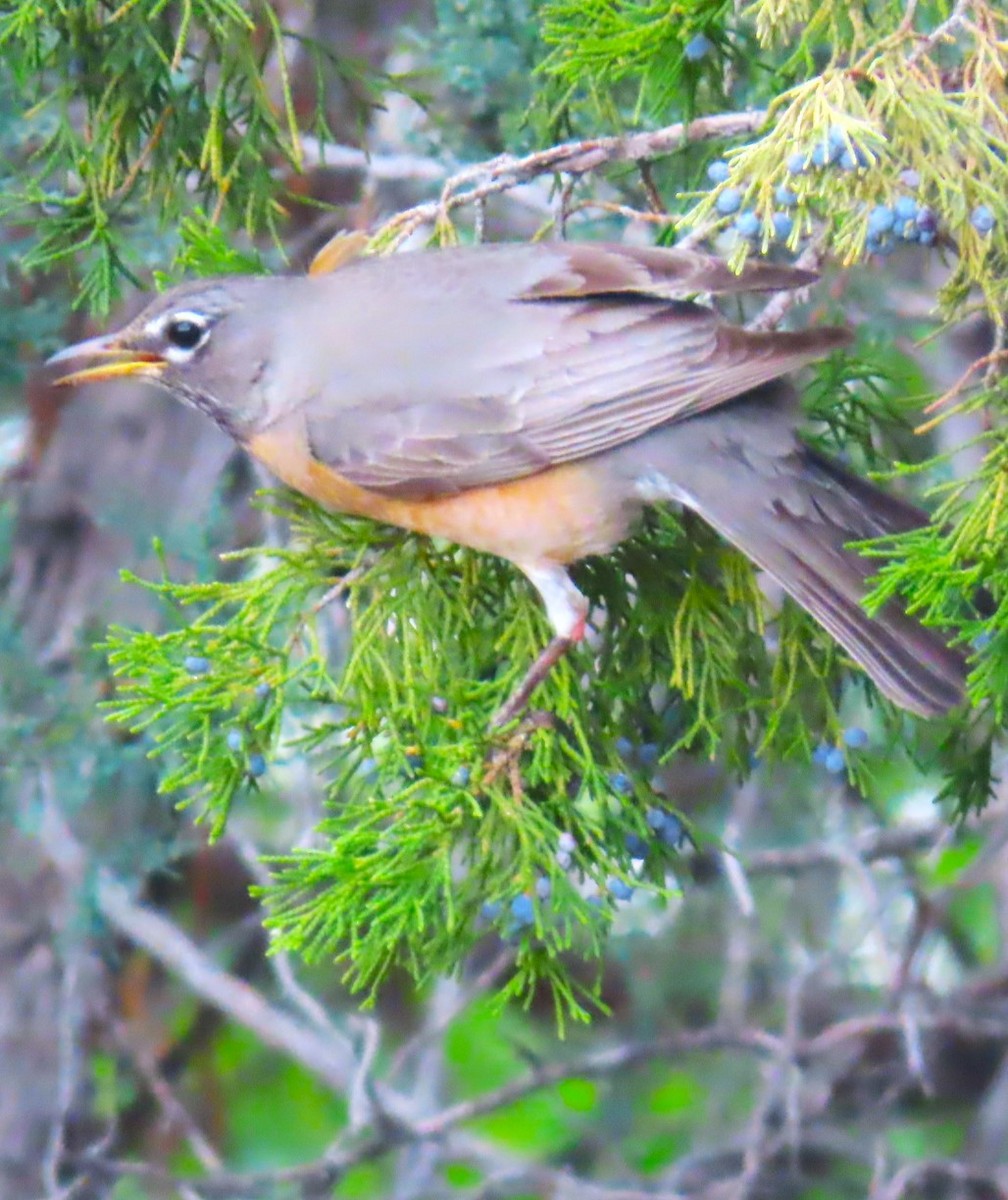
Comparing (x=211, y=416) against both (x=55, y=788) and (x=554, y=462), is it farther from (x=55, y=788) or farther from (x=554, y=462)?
(x=55, y=788)

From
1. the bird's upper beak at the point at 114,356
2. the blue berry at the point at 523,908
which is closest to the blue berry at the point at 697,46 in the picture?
the bird's upper beak at the point at 114,356

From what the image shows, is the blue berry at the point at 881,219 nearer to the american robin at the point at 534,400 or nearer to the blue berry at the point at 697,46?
the american robin at the point at 534,400

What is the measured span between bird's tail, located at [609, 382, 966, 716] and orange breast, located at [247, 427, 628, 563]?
0.27ft

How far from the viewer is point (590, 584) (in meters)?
2.35

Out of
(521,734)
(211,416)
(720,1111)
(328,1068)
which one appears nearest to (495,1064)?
(720,1111)

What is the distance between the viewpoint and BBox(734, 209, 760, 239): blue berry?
1920mm

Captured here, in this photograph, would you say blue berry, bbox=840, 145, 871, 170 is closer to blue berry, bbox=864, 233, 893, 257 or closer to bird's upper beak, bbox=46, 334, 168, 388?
blue berry, bbox=864, 233, 893, 257

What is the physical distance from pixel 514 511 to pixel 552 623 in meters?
0.25

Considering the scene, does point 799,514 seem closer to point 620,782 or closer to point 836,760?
point 836,760

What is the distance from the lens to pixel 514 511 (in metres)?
2.38

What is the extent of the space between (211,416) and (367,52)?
1.84 metres

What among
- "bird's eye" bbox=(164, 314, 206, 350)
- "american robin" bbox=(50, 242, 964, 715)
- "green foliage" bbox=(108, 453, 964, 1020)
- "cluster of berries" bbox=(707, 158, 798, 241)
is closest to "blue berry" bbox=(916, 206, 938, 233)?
"cluster of berries" bbox=(707, 158, 798, 241)

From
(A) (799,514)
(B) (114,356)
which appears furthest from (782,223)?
(B) (114,356)

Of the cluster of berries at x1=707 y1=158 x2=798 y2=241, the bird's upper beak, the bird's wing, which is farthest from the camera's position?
the bird's upper beak
